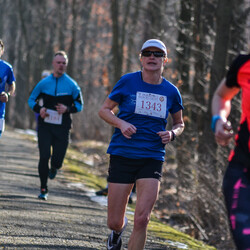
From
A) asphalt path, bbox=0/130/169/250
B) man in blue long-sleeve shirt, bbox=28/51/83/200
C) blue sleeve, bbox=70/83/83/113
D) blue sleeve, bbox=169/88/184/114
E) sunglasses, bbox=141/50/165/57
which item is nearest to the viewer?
sunglasses, bbox=141/50/165/57

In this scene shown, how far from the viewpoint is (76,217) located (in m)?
8.74

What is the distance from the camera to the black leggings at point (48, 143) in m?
9.61

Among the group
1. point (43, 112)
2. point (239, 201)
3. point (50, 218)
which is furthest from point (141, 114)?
point (43, 112)

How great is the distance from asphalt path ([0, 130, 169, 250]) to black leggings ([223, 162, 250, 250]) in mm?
→ 2921

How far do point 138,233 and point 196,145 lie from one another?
23.2 ft

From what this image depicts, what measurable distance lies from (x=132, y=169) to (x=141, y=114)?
1.58ft

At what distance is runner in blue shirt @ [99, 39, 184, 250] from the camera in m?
5.51

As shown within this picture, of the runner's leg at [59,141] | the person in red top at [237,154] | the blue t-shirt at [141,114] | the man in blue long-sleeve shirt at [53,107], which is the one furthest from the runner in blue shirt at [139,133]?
the runner's leg at [59,141]

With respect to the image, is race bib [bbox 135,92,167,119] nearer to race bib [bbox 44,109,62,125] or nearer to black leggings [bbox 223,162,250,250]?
black leggings [bbox 223,162,250,250]

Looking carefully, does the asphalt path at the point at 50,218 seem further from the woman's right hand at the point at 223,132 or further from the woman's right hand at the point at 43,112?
the woman's right hand at the point at 223,132

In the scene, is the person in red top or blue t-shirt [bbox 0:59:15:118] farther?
blue t-shirt [bbox 0:59:15:118]

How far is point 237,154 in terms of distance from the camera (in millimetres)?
4047

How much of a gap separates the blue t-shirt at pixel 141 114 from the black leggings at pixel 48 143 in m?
4.05

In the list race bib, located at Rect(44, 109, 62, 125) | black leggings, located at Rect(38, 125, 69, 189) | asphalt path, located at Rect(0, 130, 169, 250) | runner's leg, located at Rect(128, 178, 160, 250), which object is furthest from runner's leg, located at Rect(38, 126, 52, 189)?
runner's leg, located at Rect(128, 178, 160, 250)
